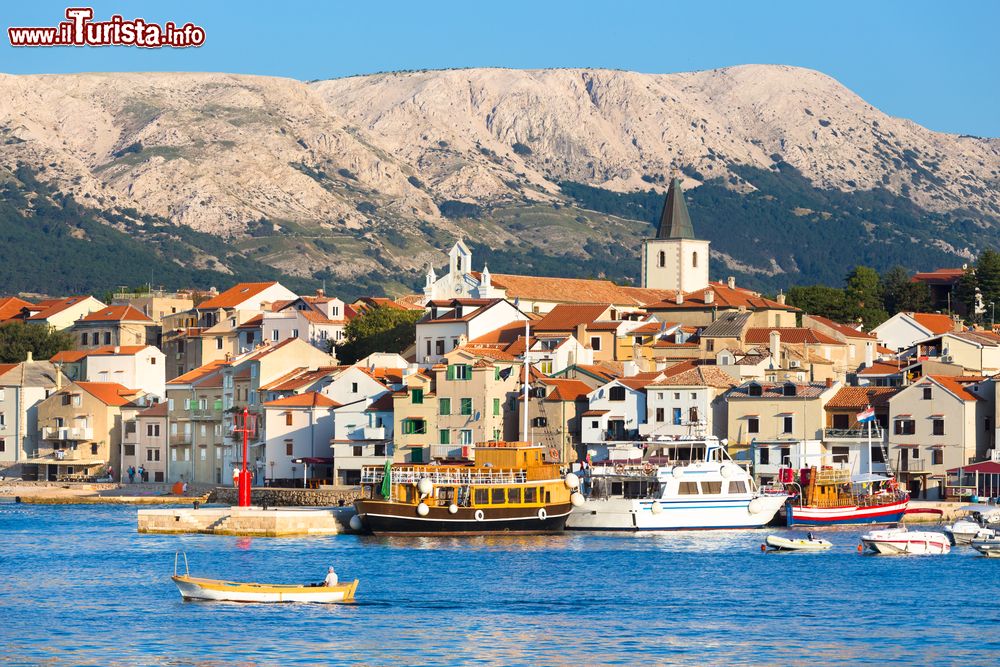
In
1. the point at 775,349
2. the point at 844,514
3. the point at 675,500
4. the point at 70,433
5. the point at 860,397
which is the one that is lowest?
the point at 844,514

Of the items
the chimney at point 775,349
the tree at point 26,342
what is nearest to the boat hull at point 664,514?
the chimney at point 775,349

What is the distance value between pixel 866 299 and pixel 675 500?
270 ft

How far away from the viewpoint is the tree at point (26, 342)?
14025 cm

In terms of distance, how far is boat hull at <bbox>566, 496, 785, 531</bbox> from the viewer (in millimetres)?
80750

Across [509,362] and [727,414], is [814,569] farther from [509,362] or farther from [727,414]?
[509,362]

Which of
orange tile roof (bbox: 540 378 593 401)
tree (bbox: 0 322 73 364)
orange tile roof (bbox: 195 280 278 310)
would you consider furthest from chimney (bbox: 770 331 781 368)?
tree (bbox: 0 322 73 364)

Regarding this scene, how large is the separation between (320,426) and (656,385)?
1922 cm

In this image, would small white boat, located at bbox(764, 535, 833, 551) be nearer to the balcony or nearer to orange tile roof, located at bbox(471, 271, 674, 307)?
the balcony

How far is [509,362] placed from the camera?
3967 inches

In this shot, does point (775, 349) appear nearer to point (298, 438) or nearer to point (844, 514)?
point (844, 514)

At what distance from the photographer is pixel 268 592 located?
54.6 meters

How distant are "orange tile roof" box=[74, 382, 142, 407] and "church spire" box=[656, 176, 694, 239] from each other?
189 ft

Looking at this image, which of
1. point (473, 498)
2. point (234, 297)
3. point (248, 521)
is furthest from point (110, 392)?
point (473, 498)

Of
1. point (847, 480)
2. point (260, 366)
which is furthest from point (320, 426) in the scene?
point (847, 480)
